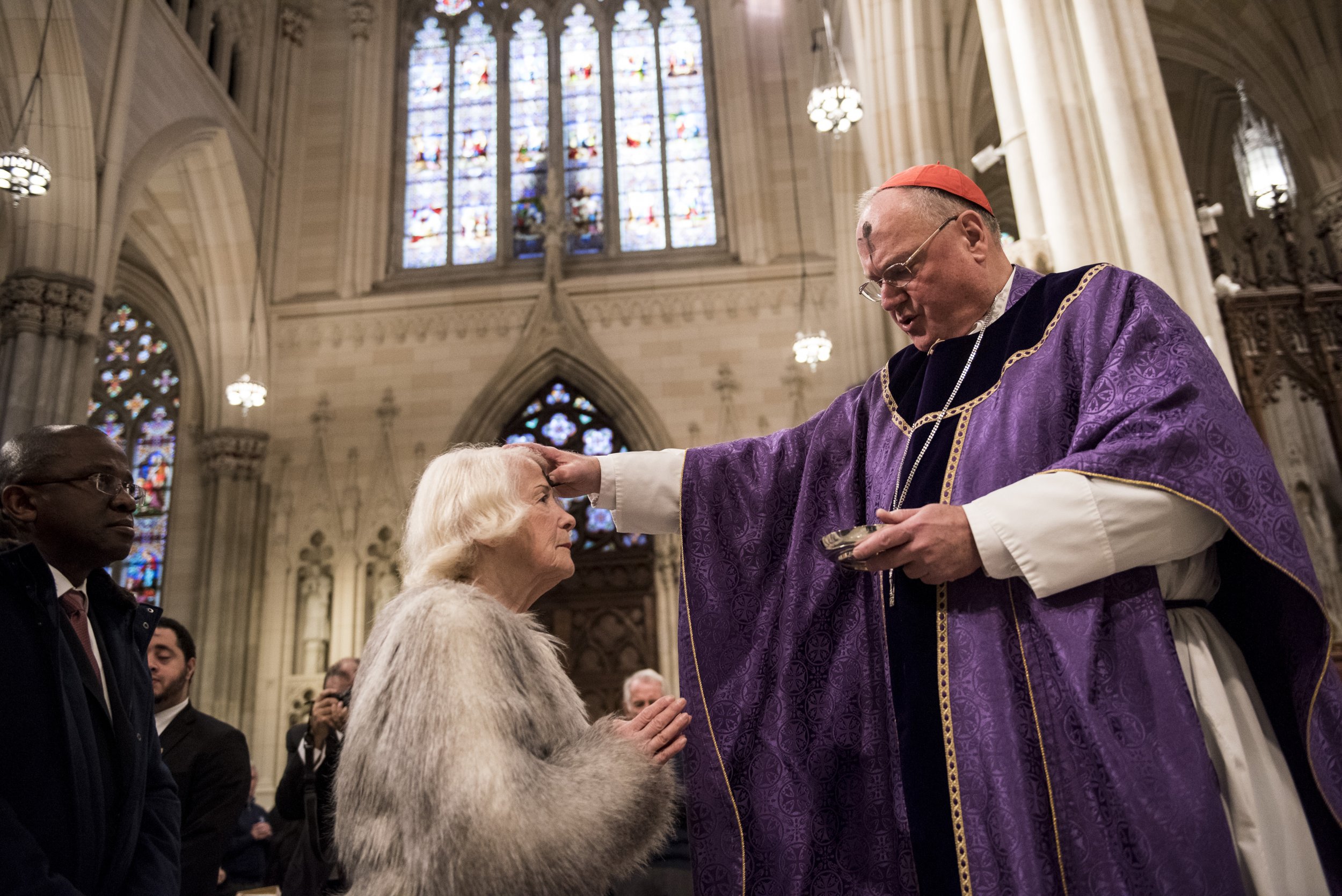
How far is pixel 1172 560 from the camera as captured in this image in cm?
152

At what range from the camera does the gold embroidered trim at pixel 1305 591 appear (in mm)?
1396

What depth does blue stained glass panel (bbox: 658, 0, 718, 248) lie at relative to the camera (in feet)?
40.6

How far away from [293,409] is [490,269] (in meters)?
2.87

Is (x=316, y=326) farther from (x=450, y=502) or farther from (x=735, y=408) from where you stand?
(x=450, y=502)

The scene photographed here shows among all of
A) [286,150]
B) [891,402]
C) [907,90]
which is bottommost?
[891,402]

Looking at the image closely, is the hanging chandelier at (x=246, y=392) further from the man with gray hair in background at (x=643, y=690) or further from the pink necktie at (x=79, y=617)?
the pink necktie at (x=79, y=617)

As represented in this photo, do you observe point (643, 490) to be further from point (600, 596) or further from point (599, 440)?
point (599, 440)

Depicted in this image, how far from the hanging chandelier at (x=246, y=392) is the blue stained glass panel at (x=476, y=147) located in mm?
3350

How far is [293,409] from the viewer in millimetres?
11570

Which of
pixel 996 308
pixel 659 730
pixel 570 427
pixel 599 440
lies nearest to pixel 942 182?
pixel 996 308

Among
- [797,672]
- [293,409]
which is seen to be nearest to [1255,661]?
[797,672]

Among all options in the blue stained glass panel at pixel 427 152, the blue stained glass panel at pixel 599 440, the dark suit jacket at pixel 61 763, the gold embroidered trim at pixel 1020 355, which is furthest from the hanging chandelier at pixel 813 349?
the dark suit jacket at pixel 61 763

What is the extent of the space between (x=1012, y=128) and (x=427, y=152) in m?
9.59

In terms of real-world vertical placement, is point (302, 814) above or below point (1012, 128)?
below
